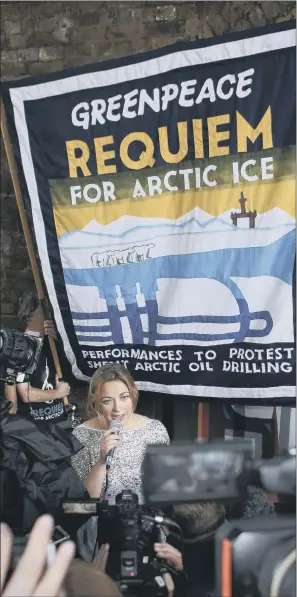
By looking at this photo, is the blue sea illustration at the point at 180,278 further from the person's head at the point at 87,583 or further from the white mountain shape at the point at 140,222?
the person's head at the point at 87,583

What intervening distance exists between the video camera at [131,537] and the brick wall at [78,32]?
1.48 metres

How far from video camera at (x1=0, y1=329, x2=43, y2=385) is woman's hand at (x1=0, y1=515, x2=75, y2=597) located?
1.43 ft

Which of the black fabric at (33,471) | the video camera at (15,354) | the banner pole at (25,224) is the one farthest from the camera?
the banner pole at (25,224)

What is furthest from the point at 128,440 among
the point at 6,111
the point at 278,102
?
the point at 6,111

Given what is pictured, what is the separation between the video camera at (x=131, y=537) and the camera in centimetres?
188

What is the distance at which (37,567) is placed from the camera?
1.62 m

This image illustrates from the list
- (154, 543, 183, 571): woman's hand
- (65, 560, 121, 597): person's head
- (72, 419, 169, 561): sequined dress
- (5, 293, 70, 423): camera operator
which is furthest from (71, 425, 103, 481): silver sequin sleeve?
(65, 560, 121, 597): person's head

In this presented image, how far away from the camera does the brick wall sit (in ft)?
9.36

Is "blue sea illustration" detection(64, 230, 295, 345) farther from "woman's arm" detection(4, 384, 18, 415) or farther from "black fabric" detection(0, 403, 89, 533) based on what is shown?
"black fabric" detection(0, 403, 89, 533)

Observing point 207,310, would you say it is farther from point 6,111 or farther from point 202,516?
point 6,111

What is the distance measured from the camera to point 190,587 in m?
1.86

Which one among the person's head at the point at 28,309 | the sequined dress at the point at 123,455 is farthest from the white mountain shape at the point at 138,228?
the sequined dress at the point at 123,455

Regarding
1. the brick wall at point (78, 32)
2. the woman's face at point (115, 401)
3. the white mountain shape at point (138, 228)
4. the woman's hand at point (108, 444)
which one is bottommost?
the woman's hand at point (108, 444)

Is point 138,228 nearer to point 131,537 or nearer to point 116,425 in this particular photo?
point 116,425
